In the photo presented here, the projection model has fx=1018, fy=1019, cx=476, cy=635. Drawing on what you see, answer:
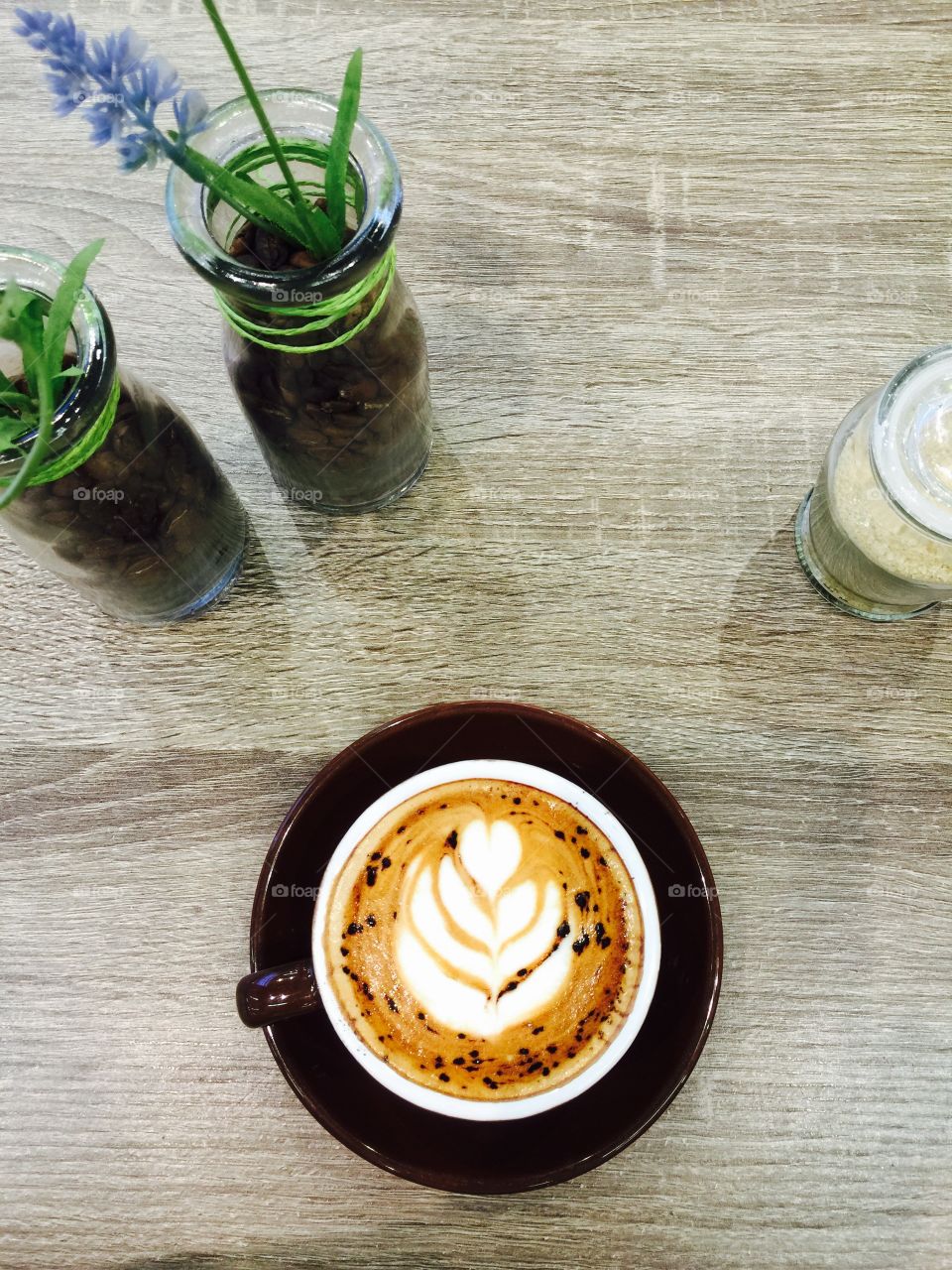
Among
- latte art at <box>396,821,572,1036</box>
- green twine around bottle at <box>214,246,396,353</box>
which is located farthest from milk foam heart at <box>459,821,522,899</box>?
green twine around bottle at <box>214,246,396,353</box>

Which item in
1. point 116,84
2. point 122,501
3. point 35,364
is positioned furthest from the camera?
point 122,501

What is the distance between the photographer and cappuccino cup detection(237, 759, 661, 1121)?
0.69 metres

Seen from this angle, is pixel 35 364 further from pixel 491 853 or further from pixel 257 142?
pixel 491 853

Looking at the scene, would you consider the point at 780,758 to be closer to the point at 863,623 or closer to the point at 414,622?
the point at 863,623

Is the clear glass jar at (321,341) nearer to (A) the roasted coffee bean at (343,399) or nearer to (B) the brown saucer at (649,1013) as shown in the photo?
(A) the roasted coffee bean at (343,399)


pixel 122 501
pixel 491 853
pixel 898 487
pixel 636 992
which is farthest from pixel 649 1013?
pixel 122 501

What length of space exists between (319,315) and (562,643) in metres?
0.35

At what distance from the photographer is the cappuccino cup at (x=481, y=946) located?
0.69 m

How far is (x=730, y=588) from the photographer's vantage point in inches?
33.6

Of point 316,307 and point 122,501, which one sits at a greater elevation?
point 316,307

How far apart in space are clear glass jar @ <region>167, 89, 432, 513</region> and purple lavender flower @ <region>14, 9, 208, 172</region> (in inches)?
3.8

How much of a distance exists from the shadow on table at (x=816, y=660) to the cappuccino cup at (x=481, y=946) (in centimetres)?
21

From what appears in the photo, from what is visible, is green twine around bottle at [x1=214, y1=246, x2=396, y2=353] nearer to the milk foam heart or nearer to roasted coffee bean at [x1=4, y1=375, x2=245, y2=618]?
roasted coffee bean at [x1=4, y1=375, x2=245, y2=618]

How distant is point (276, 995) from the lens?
0.69 m
